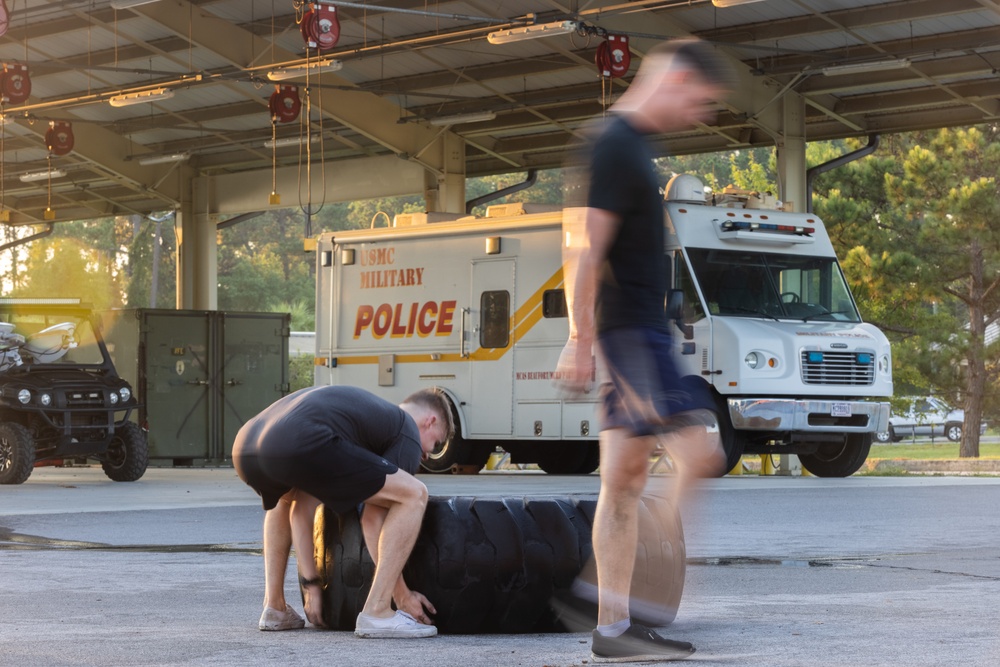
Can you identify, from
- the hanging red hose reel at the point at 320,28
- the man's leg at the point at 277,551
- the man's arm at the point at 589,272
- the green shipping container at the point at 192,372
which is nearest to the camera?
the man's arm at the point at 589,272

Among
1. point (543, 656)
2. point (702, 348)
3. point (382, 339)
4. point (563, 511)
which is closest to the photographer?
point (543, 656)

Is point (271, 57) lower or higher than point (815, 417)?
higher

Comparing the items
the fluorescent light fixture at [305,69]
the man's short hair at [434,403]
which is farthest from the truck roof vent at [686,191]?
the man's short hair at [434,403]

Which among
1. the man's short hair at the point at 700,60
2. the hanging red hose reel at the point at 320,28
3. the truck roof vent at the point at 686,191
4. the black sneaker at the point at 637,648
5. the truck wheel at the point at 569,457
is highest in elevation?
the hanging red hose reel at the point at 320,28

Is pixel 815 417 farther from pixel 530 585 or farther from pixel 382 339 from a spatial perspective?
pixel 530 585

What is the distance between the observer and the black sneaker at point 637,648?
199 inches

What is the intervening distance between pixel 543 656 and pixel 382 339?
14837 mm

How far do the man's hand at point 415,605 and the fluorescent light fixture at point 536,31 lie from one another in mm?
14789

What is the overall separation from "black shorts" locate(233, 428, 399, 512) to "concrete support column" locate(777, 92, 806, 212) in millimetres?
19412

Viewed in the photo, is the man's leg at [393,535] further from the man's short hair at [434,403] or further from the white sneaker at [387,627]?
the man's short hair at [434,403]

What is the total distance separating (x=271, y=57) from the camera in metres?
24.8

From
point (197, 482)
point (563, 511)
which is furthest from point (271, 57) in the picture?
point (563, 511)

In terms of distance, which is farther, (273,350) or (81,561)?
(273,350)

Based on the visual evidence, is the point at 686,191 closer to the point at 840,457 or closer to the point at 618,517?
the point at 840,457
